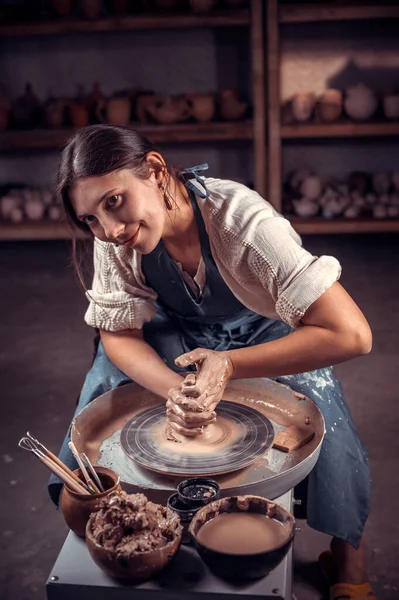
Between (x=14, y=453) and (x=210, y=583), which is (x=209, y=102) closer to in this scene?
(x=14, y=453)

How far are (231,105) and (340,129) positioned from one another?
70cm

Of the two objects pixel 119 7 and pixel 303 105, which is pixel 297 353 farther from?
pixel 119 7

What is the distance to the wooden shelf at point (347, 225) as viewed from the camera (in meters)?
4.74

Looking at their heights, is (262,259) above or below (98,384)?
above

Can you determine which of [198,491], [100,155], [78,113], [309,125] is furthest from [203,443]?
[78,113]

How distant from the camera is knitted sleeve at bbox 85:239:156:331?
6.60ft

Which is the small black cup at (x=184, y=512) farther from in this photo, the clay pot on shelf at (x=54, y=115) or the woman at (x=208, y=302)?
the clay pot on shelf at (x=54, y=115)

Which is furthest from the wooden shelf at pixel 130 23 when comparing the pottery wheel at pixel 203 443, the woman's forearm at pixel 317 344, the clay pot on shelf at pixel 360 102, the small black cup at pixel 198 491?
the small black cup at pixel 198 491

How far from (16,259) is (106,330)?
313cm

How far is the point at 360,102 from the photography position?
4699mm

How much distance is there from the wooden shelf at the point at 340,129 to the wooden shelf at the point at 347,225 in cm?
53

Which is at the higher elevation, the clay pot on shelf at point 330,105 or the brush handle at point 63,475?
the brush handle at point 63,475

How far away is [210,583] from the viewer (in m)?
1.24

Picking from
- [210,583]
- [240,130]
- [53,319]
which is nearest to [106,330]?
[210,583]
